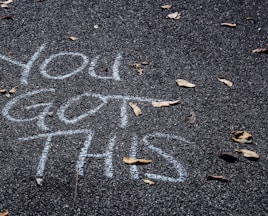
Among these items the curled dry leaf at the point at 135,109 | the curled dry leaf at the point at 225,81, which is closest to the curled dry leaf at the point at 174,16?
the curled dry leaf at the point at 225,81

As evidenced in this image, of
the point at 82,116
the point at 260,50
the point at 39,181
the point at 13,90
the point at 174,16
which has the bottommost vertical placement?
the point at 39,181

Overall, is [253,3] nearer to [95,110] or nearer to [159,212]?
[95,110]

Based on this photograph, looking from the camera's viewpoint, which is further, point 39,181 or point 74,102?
point 74,102

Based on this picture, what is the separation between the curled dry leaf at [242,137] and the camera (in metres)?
3.27

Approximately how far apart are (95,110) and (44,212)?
3.26 ft

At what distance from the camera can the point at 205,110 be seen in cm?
355

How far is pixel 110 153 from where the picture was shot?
10.4 feet

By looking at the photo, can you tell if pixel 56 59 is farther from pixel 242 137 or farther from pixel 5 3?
pixel 242 137


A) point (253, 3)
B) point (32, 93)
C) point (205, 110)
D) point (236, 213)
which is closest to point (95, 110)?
point (32, 93)

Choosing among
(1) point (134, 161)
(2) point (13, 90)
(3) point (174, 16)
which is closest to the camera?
(1) point (134, 161)

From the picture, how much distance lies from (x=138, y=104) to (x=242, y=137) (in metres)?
0.84

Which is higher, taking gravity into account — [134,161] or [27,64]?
[27,64]

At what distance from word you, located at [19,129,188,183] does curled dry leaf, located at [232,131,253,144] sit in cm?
35

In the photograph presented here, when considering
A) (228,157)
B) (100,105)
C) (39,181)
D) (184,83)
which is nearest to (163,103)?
(184,83)
